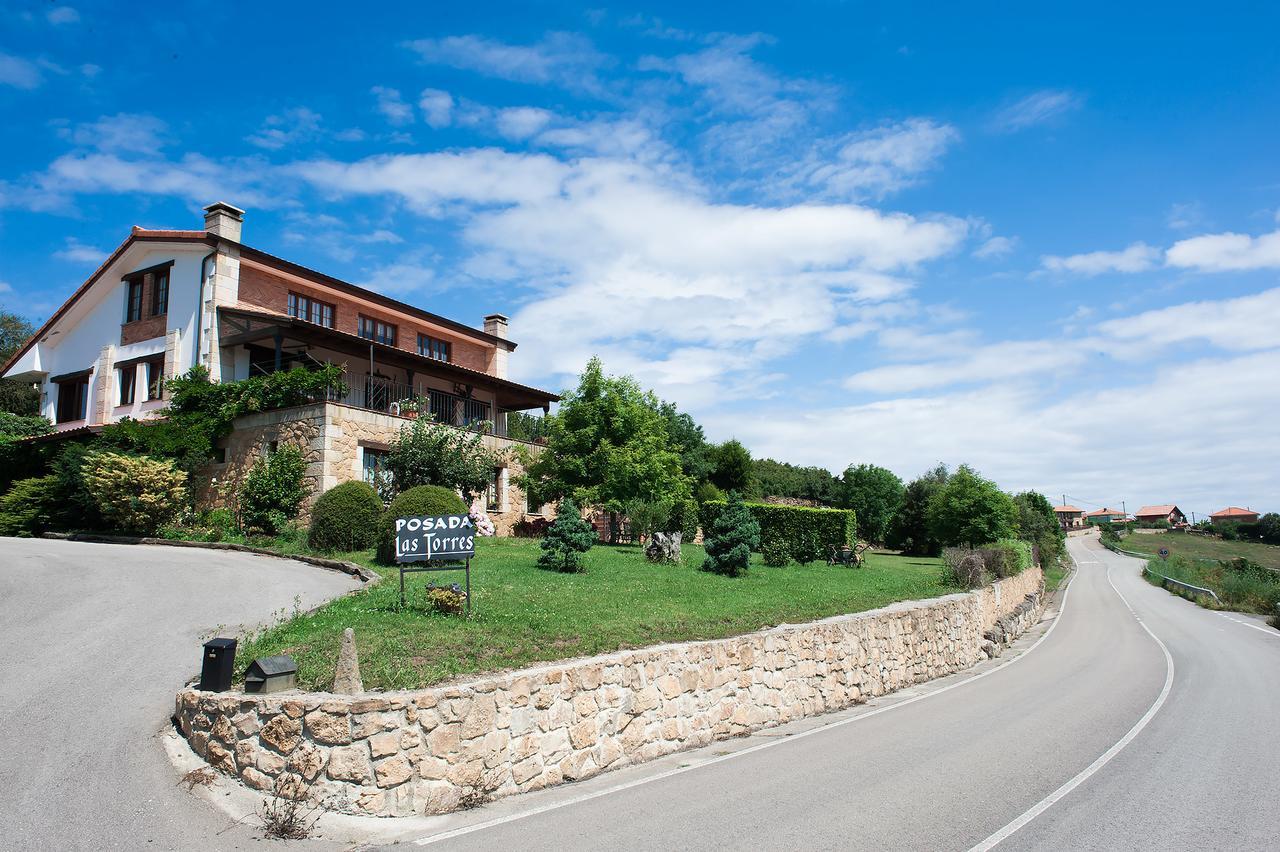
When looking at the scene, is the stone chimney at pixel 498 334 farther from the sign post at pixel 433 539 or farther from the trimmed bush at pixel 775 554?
the sign post at pixel 433 539

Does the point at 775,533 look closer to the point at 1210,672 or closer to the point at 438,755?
the point at 1210,672

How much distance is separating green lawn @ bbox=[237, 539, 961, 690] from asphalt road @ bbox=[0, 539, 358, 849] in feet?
4.00

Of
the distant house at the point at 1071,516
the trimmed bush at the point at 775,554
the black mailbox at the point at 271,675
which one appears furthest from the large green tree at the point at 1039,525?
the distant house at the point at 1071,516

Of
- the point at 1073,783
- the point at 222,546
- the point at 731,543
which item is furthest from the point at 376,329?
the point at 1073,783

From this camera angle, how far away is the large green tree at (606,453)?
90.5 ft

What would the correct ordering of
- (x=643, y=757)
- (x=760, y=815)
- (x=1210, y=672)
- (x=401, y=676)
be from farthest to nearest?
(x=1210, y=672), (x=643, y=757), (x=401, y=676), (x=760, y=815)

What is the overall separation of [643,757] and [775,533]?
1937 centimetres

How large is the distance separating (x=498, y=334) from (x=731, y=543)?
22.9 metres

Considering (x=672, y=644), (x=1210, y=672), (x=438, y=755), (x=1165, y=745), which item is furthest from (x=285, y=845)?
(x=1210, y=672)

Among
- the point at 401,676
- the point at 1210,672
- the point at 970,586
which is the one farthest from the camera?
the point at 970,586

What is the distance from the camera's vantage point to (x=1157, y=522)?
177 metres

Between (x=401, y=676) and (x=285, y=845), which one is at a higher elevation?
(x=401, y=676)

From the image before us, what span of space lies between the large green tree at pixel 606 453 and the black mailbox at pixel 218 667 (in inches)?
765

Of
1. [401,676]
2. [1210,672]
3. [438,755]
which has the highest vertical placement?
[401,676]
